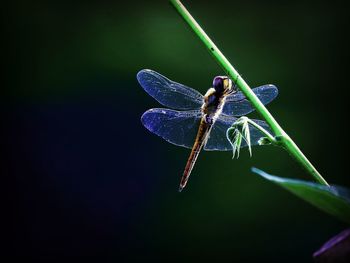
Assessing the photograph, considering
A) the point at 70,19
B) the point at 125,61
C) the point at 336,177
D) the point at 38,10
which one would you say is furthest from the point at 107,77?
the point at 336,177

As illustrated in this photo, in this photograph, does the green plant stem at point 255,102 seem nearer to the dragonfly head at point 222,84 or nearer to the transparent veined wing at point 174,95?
the dragonfly head at point 222,84

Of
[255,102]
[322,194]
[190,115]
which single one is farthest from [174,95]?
[322,194]

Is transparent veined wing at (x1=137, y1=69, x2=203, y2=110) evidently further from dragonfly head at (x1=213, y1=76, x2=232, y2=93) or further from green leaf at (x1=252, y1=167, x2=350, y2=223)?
green leaf at (x1=252, y1=167, x2=350, y2=223)

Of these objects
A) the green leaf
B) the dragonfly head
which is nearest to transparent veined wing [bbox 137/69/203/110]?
the dragonfly head

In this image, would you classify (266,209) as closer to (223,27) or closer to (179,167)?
(179,167)

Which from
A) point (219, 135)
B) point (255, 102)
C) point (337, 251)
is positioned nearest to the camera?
point (337, 251)

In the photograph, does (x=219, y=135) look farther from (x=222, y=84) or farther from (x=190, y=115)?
(x=222, y=84)
